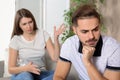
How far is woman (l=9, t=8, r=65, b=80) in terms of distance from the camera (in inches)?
82.3

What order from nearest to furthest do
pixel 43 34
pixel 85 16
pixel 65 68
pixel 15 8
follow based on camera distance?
pixel 85 16
pixel 65 68
pixel 43 34
pixel 15 8

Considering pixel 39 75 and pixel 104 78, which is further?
pixel 39 75

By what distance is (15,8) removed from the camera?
10.3 feet

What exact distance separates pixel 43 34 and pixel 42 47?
119mm

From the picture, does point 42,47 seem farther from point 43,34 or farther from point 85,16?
point 85,16

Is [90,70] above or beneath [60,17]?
beneath

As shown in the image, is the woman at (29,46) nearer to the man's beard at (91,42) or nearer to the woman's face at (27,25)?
the woman's face at (27,25)

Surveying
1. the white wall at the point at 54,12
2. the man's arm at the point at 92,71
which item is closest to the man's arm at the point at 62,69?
the man's arm at the point at 92,71

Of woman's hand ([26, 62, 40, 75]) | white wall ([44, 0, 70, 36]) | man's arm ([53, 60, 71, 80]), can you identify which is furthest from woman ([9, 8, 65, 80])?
white wall ([44, 0, 70, 36])

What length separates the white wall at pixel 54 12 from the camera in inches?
127

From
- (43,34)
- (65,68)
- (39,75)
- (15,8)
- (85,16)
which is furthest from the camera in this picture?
(15,8)

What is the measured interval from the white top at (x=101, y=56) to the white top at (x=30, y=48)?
597 mm

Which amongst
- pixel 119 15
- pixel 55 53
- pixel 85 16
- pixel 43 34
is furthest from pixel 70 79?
pixel 119 15

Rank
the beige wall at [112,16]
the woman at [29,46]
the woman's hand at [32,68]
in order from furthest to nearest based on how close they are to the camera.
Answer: the beige wall at [112,16], the woman at [29,46], the woman's hand at [32,68]
